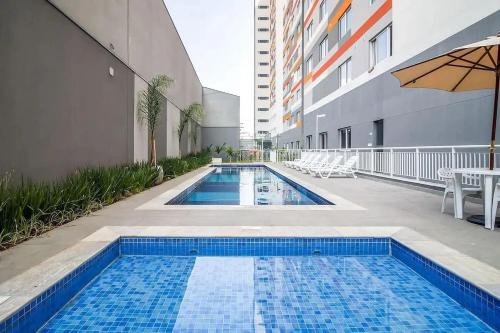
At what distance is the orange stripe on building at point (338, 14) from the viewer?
15236 mm

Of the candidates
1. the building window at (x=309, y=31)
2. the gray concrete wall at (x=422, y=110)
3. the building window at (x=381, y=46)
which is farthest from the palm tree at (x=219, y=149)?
the building window at (x=381, y=46)

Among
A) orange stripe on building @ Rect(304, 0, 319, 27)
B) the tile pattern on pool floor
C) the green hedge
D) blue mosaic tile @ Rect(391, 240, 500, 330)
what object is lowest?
the tile pattern on pool floor

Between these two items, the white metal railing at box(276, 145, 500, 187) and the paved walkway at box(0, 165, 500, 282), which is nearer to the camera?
the paved walkway at box(0, 165, 500, 282)

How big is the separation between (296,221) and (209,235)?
138cm

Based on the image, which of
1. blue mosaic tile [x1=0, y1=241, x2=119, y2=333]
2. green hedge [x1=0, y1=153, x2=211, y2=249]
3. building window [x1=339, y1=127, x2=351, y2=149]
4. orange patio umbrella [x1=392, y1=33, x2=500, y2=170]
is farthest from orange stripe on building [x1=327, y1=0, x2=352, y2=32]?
blue mosaic tile [x1=0, y1=241, x2=119, y2=333]

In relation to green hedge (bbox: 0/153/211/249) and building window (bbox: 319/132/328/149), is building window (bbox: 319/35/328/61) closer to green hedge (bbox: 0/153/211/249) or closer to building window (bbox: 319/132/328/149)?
building window (bbox: 319/132/328/149)

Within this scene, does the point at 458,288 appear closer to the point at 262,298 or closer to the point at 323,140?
the point at 262,298

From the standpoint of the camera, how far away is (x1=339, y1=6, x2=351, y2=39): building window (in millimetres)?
15229

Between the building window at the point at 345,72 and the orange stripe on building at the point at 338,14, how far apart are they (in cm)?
242

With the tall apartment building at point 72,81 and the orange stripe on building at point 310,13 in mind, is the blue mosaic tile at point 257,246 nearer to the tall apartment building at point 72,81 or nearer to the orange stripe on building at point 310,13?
the tall apartment building at point 72,81

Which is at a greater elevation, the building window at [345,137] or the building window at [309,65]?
the building window at [309,65]

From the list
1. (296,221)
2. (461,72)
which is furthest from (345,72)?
(296,221)

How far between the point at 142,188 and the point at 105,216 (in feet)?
11.1

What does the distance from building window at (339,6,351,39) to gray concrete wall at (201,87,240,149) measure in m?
14.7
